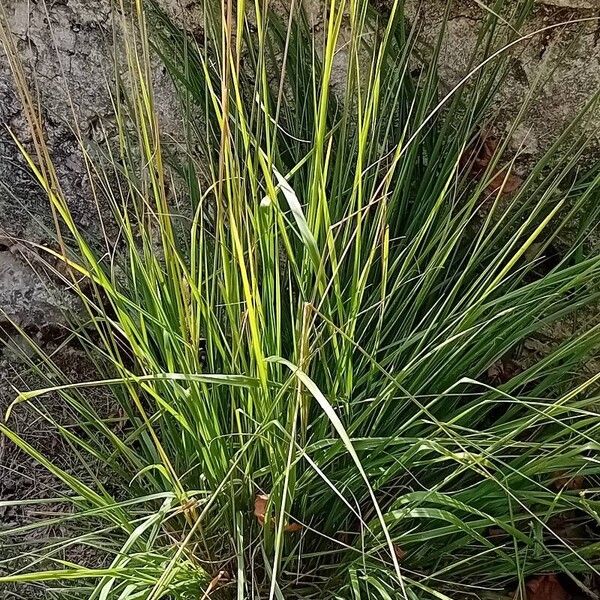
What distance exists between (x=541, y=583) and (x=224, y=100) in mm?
663

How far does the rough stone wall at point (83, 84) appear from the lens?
955 mm

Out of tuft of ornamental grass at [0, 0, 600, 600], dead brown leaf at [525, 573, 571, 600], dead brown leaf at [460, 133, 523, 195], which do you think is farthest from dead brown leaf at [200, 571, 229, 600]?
dead brown leaf at [460, 133, 523, 195]

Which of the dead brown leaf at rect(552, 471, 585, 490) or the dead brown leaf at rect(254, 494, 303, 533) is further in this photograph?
the dead brown leaf at rect(552, 471, 585, 490)

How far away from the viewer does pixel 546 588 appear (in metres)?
0.85

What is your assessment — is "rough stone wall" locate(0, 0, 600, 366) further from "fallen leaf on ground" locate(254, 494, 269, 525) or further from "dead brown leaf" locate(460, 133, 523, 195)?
"fallen leaf on ground" locate(254, 494, 269, 525)

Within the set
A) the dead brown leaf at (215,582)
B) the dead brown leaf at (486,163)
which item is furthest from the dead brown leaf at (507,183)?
the dead brown leaf at (215,582)

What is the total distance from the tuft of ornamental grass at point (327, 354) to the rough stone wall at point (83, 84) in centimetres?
4

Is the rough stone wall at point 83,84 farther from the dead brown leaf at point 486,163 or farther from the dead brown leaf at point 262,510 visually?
the dead brown leaf at point 262,510

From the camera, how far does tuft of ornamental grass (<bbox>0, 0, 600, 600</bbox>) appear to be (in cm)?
65

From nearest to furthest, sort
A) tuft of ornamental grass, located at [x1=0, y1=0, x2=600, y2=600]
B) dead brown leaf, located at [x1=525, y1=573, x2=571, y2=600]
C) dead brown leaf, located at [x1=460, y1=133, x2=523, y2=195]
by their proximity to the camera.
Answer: tuft of ornamental grass, located at [x1=0, y1=0, x2=600, y2=600], dead brown leaf, located at [x1=525, y1=573, x2=571, y2=600], dead brown leaf, located at [x1=460, y1=133, x2=523, y2=195]

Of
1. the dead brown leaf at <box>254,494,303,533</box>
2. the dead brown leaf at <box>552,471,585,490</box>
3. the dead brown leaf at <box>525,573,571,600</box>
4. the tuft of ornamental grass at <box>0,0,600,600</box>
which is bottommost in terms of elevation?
the dead brown leaf at <box>525,573,571,600</box>

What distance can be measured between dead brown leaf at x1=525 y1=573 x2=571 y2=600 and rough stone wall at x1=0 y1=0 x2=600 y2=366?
20.9 inches

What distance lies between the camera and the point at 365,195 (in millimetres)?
856

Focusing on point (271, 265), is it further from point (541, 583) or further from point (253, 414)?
point (541, 583)
